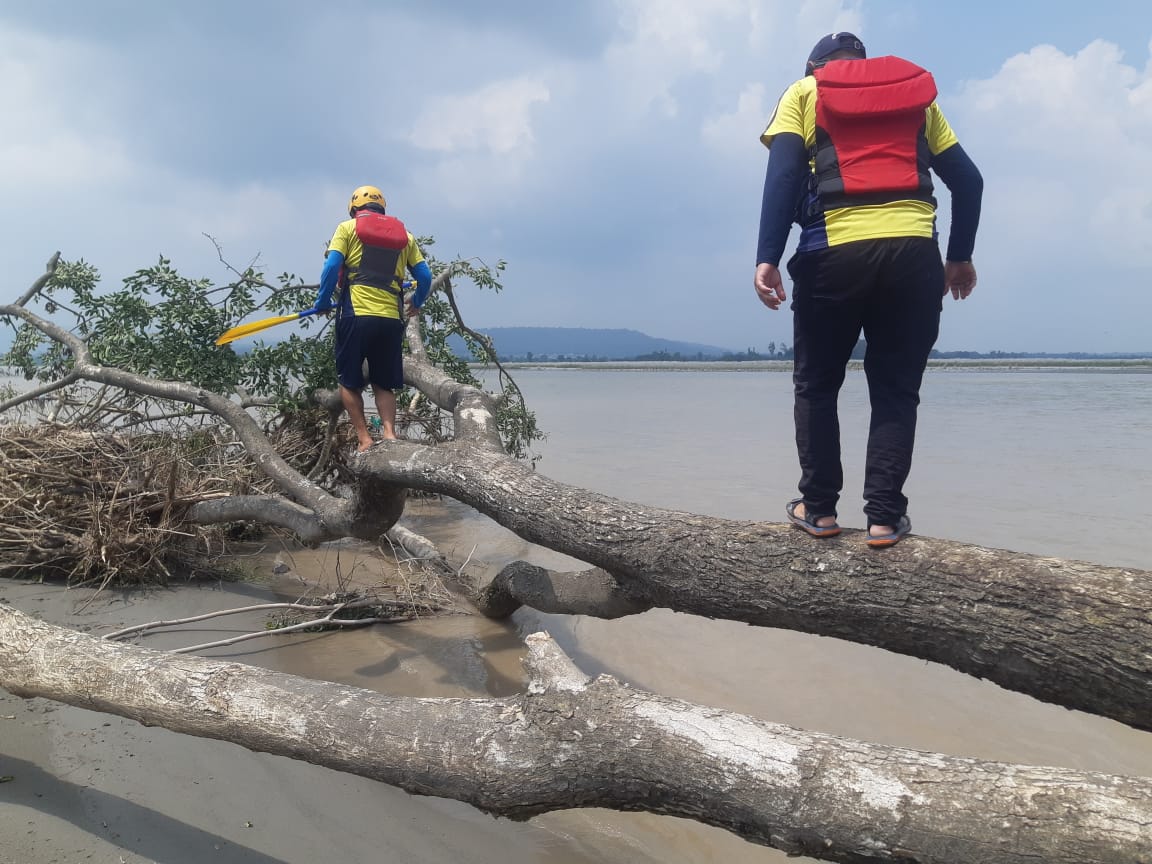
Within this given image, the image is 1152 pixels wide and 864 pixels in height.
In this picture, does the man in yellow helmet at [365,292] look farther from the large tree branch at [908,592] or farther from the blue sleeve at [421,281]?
the large tree branch at [908,592]

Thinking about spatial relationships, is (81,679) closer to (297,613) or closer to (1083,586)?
(297,613)

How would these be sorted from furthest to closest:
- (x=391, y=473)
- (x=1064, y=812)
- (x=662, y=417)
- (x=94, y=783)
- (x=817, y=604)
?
(x=662, y=417) < (x=391, y=473) < (x=94, y=783) < (x=817, y=604) < (x=1064, y=812)

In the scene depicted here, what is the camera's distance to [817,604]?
2.33 metres

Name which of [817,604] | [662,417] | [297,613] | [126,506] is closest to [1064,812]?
[817,604]

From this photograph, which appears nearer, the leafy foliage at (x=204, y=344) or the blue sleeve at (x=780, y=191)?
the blue sleeve at (x=780, y=191)

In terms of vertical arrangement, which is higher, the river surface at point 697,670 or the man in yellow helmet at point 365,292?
the man in yellow helmet at point 365,292

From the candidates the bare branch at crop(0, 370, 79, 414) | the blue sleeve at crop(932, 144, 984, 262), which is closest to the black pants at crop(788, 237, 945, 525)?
the blue sleeve at crop(932, 144, 984, 262)

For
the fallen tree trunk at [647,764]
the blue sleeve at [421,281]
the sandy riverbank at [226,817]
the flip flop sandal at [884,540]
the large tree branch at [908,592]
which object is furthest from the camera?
the blue sleeve at [421,281]

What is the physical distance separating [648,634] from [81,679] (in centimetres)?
379

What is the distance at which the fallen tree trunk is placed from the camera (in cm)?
160

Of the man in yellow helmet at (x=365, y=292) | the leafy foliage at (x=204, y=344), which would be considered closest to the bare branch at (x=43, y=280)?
the leafy foliage at (x=204, y=344)

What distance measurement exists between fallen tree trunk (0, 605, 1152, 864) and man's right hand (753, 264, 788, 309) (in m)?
1.37

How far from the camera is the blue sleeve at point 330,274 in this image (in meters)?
4.76

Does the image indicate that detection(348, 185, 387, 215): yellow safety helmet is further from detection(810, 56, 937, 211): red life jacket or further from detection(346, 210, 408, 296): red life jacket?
detection(810, 56, 937, 211): red life jacket
